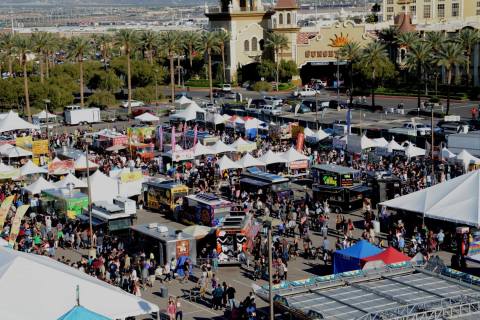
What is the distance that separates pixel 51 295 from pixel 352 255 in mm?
10825

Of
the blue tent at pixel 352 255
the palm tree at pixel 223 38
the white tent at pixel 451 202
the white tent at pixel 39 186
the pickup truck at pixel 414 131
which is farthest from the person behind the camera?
the palm tree at pixel 223 38

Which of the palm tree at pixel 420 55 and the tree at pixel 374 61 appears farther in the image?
the tree at pixel 374 61

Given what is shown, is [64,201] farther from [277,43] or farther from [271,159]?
[277,43]

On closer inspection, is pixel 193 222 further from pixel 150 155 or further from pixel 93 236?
pixel 150 155

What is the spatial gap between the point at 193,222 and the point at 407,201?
30.5 ft

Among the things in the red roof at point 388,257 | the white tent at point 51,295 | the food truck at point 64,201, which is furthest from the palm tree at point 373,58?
the white tent at point 51,295

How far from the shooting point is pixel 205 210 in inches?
1490

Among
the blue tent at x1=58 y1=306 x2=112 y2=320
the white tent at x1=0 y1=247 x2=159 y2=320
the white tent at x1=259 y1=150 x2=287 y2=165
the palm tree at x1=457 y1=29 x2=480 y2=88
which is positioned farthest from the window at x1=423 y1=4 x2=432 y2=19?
the blue tent at x1=58 y1=306 x2=112 y2=320

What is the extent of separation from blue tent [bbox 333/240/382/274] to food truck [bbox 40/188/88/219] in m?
13.8

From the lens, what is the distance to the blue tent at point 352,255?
29656mm

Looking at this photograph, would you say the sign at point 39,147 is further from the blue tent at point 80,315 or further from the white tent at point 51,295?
the blue tent at point 80,315

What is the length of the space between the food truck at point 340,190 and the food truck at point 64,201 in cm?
1086

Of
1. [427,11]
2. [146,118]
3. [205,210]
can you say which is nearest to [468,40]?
[146,118]

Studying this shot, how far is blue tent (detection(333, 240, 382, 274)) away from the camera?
1168 inches
